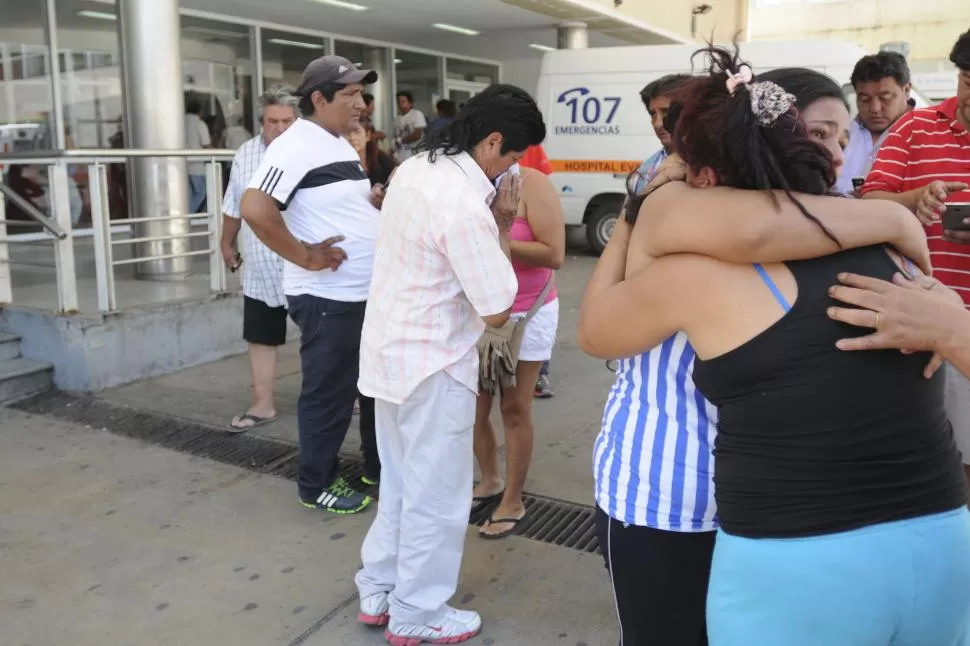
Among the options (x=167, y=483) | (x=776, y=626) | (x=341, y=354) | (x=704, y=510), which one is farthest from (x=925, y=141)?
(x=167, y=483)

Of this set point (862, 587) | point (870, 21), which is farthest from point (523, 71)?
point (862, 587)

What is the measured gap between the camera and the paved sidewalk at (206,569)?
2.82 m

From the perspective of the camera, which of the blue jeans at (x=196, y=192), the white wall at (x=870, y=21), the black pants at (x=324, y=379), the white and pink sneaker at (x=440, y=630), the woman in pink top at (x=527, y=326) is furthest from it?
the white wall at (x=870, y=21)

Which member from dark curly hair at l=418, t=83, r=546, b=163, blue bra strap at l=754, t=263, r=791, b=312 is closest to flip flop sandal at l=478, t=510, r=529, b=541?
dark curly hair at l=418, t=83, r=546, b=163

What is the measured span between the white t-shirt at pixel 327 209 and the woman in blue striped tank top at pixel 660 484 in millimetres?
1996

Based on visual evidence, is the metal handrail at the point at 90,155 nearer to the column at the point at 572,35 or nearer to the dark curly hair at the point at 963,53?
the dark curly hair at the point at 963,53

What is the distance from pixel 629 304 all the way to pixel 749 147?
0.34 metres

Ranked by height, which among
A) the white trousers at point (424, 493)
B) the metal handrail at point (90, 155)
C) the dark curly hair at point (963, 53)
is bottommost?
the white trousers at point (424, 493)

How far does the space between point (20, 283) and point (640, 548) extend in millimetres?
6199

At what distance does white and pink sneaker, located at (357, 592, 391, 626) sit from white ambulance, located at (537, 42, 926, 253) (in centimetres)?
810

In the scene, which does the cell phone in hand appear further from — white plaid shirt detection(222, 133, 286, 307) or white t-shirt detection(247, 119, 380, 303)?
white plaid shirt detection(222, 133, 286, 307)

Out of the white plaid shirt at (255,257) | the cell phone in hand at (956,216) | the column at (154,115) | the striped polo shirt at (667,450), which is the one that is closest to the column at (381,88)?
the column at (154,115)

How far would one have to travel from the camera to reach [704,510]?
163 centimetres

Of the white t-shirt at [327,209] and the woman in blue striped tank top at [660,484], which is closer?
the woman in blue striped tank top at [660,484]
